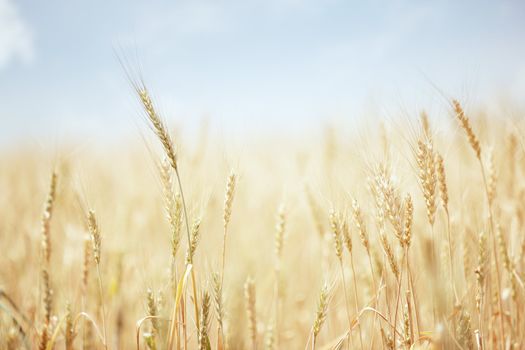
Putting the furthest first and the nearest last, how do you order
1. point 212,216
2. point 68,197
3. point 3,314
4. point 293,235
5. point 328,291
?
point 293,235, point 68,197, point 212,216, point 3,314, point 328,291

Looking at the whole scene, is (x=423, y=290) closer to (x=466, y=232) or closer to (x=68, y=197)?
(x=466, y=232)

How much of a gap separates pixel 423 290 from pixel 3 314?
2511 mm

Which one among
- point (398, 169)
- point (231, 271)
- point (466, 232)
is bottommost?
point (231, 271)

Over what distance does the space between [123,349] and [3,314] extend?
686mm

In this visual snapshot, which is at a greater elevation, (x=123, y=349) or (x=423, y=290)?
(x=423, y=290)

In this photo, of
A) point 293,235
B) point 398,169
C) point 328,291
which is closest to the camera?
point 328,291

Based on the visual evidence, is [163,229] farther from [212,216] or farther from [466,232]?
[466,232]

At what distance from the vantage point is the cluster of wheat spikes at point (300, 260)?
1.24m

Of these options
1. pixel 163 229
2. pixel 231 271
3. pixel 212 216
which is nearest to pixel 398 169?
pixel 231 271

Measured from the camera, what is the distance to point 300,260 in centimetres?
313

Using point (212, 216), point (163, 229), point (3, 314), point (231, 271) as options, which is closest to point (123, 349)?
point (3, 314)

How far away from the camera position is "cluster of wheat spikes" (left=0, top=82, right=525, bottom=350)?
4.05 ft

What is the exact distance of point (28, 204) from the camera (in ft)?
12.4

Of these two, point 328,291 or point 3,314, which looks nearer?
point 328,291
